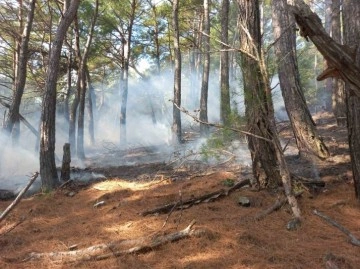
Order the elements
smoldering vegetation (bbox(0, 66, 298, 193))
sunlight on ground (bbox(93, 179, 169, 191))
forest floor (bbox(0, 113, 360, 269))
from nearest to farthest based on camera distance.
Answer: forest floor (bbox(0, 113, 360, 269))
sunlight on ground (bbox(93, 179, 169, 191))
smoldering vegetation (bbox(0, 66, 298, 193))

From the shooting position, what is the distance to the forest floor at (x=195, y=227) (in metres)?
4.05

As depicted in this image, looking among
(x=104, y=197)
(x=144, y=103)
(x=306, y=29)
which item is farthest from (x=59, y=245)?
(x=144, y=103)

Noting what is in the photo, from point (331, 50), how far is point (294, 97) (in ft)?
22.6

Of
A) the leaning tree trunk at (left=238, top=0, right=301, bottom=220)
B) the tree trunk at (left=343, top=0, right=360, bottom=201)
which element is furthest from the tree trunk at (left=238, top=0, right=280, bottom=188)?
the tree trunk at (left=343, top=0, right=360, bottom=201)

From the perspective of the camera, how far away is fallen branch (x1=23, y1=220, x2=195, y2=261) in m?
4.32

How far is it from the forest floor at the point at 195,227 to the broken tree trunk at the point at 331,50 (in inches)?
83.9

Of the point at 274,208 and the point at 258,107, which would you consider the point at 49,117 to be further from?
the point at 274,208

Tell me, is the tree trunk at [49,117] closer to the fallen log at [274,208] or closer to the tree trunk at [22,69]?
the tree trunk at [22,69]

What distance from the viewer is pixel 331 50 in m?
2.30

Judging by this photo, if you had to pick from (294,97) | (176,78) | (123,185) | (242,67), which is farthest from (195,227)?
(176,78)

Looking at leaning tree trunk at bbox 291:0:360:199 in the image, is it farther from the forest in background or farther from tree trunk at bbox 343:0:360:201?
tree trunk at bbox 343:0:360:201

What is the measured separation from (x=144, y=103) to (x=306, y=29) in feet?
115

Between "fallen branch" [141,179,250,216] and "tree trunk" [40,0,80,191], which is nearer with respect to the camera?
"fallen branch" [141,179,250,216]

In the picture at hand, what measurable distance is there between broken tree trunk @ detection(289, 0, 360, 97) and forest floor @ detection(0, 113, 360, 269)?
6.99 ft
